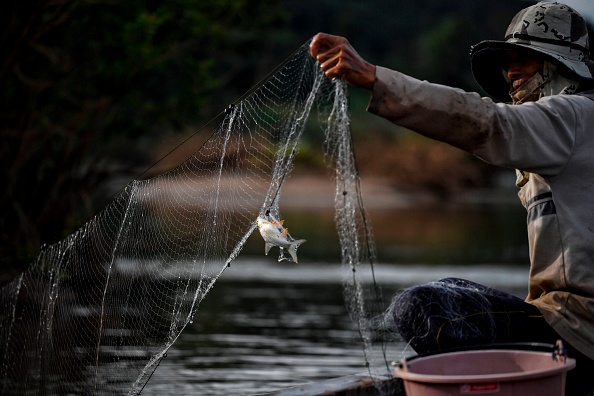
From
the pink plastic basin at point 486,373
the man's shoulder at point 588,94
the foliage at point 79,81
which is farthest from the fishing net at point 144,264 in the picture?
the foliage at point 79,81

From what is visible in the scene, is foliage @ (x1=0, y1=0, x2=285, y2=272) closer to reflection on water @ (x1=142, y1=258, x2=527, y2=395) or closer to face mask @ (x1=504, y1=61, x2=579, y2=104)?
reflection on water @ (x1=142, y1=258, x2=527, y2=395)

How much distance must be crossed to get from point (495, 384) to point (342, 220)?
113cm

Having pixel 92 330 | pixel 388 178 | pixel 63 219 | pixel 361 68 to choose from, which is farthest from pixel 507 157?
pixel 388 178

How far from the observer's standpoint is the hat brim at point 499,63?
4223 millimetres

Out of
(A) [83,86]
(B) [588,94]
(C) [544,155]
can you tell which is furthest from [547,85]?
(A) [83,86]

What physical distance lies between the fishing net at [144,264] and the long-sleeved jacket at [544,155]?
0.43 m

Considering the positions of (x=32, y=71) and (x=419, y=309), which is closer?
(x=419, y=309)

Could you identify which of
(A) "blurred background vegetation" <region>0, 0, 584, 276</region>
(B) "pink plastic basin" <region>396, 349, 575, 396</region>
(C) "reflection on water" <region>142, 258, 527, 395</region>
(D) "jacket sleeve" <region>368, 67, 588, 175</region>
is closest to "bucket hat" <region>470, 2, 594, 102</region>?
(D) "jacket sleeve" <region>368, 67, 588, 175</region>

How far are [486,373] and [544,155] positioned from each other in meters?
0.79

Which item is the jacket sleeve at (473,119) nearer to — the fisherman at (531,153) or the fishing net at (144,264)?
the fisherman at (531,153)

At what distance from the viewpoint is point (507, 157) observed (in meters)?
3.78

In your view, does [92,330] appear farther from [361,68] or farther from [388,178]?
[388,178]

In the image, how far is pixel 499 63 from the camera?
4746mm

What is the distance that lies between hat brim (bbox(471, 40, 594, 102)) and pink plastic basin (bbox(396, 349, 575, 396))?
1.10m
